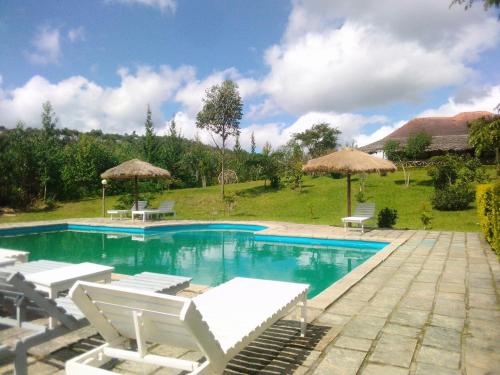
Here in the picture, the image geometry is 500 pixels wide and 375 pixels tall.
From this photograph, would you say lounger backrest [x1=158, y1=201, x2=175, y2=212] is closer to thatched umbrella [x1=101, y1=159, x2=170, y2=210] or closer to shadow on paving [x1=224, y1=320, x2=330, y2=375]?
thatched umbrella [x1=101, y1=159, x2=170, y2=210]

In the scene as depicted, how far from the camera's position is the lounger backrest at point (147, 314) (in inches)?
78.3

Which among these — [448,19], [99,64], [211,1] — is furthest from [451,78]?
[99,64]

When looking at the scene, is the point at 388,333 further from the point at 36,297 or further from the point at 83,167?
the point at 83,167

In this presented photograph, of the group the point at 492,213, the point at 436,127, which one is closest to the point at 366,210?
the point at 492,213

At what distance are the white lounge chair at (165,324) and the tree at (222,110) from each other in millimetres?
17542

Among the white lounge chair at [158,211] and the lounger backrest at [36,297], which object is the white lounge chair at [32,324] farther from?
the white lounge chair at [158,211]

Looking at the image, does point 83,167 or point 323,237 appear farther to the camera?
point 83,167

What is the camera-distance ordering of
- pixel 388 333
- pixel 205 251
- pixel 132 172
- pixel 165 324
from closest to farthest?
1. pixel 165 324
2. pixel 388 333
3. pixel 205 251
4. pixel 132 172

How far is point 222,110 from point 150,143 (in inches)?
290

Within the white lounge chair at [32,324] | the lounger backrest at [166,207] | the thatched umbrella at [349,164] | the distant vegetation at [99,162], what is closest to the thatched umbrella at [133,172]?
the lounger backrest at [166,207]

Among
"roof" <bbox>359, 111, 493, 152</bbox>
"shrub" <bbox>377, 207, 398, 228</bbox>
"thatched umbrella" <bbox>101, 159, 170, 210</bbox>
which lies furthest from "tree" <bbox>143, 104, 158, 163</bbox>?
"roof" <bbox>359, 111, 493, 152</bbox>

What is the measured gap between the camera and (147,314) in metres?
2.22

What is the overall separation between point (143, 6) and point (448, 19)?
8.07m

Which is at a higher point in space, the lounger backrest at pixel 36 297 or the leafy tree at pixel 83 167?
the leafy tree at pixel 83 167
